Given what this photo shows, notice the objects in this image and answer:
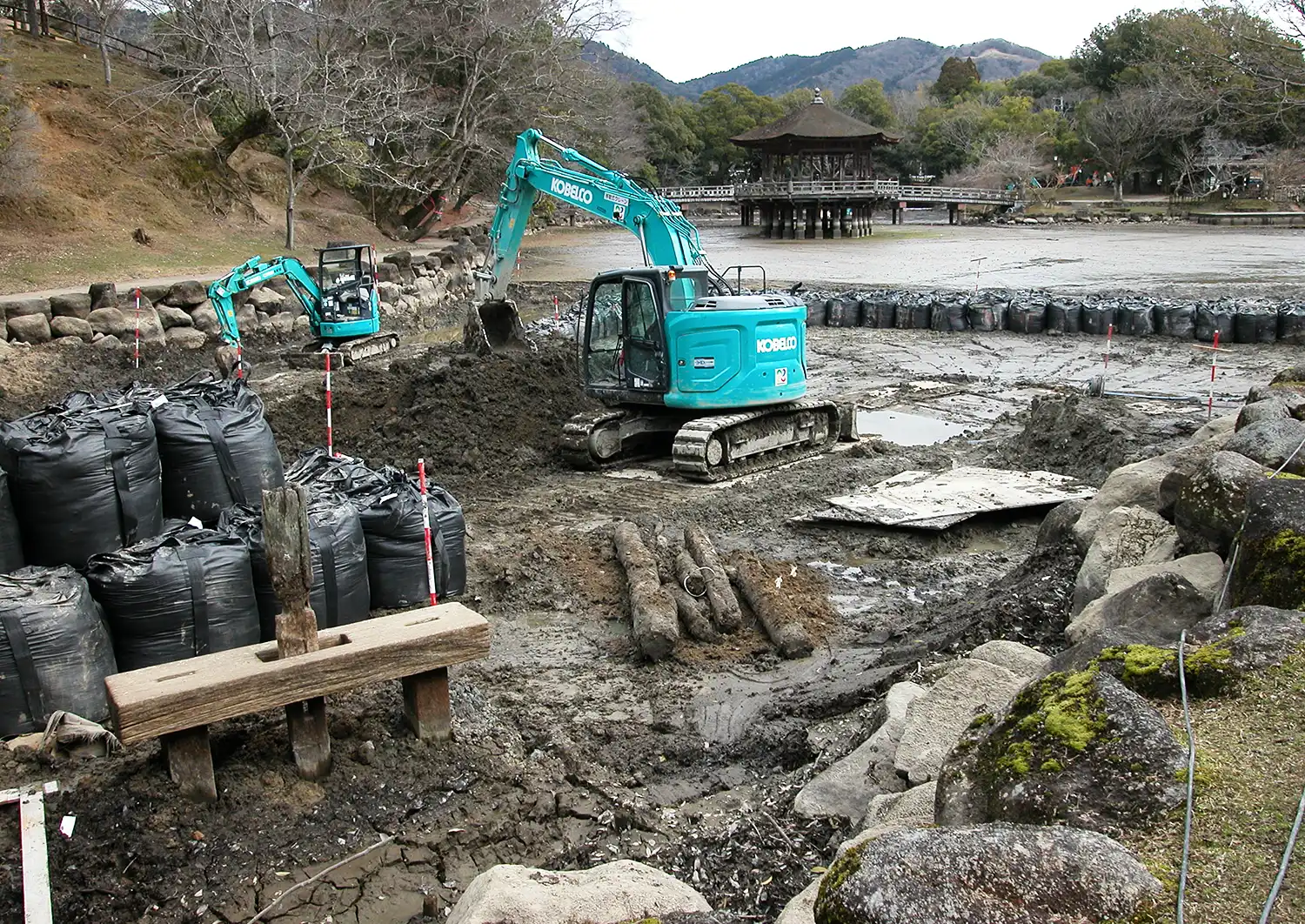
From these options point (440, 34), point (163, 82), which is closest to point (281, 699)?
point (163, 82)

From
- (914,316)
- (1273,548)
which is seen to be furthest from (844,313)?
(1273,548)

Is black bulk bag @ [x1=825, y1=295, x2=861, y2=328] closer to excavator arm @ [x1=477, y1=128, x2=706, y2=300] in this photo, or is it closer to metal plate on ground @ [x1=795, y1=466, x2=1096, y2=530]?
excavator arm @ [x1=477, y1=128, x2=706, y2=300]

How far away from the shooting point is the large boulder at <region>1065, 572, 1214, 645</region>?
4742 mm

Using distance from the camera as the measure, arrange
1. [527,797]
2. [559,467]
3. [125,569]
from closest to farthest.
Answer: [527,797], [125,569], [559,467]

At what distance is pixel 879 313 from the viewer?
23.8 m

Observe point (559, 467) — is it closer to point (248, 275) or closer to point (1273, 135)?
point (248, 275)

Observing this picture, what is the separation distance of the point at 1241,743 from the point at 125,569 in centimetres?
513

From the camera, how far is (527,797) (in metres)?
5.23

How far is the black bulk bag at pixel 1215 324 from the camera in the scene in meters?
20.3

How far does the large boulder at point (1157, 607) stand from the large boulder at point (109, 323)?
51.5ft

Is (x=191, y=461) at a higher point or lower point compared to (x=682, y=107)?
lower

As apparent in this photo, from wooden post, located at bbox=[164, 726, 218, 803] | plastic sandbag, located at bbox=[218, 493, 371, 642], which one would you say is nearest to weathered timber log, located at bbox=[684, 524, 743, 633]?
plastic sandbag, located at bbox=[218, 493, 371, 642]

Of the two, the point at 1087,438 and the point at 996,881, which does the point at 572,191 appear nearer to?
the point at 1087,438

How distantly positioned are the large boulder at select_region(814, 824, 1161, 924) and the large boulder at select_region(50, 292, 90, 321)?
1687cm
